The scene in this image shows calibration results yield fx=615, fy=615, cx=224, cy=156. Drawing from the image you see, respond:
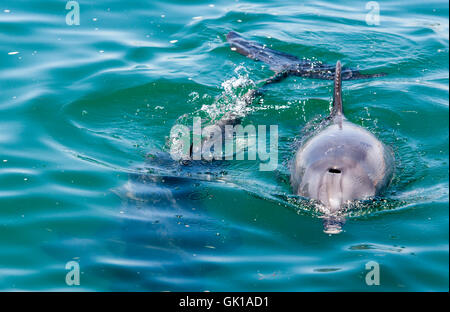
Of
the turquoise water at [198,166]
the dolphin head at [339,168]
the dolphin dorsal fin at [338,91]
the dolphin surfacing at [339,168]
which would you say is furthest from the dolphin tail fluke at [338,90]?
the turquoise water at [198,166]

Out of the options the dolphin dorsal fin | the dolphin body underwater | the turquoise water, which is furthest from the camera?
the dolphin dorsal fin

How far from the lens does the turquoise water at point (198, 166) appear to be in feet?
20.9

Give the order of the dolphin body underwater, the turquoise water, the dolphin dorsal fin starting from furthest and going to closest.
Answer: the dolphin dorsal fin, the dolphin body underwater, the turquoise water

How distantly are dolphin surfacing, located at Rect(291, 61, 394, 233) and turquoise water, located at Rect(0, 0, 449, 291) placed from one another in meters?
0.24

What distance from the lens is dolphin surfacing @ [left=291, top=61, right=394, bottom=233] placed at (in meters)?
6.83

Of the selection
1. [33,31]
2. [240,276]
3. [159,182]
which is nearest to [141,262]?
[240,276]

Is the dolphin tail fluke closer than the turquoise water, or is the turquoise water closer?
the turquoise water

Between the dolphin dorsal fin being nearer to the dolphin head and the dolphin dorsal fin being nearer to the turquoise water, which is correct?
the dolphin head

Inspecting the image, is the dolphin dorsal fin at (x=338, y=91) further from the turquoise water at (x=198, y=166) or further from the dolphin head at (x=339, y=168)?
the turquoise water at (x=198, y=166)

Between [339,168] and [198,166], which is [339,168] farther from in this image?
[198,166]

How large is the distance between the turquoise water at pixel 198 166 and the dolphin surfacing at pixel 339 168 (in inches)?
9.5

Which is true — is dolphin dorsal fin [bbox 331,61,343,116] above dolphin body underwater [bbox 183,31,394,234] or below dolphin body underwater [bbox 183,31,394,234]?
→ above

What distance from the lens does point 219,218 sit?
24.0ft

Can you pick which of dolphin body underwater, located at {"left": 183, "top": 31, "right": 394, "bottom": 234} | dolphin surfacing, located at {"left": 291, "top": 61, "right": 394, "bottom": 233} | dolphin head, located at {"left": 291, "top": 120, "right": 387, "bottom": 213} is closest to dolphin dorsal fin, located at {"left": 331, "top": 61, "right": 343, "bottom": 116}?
dolphin body underwater, located at {"left": 183, "top": 31, "right": 394, "bottom": 234}
